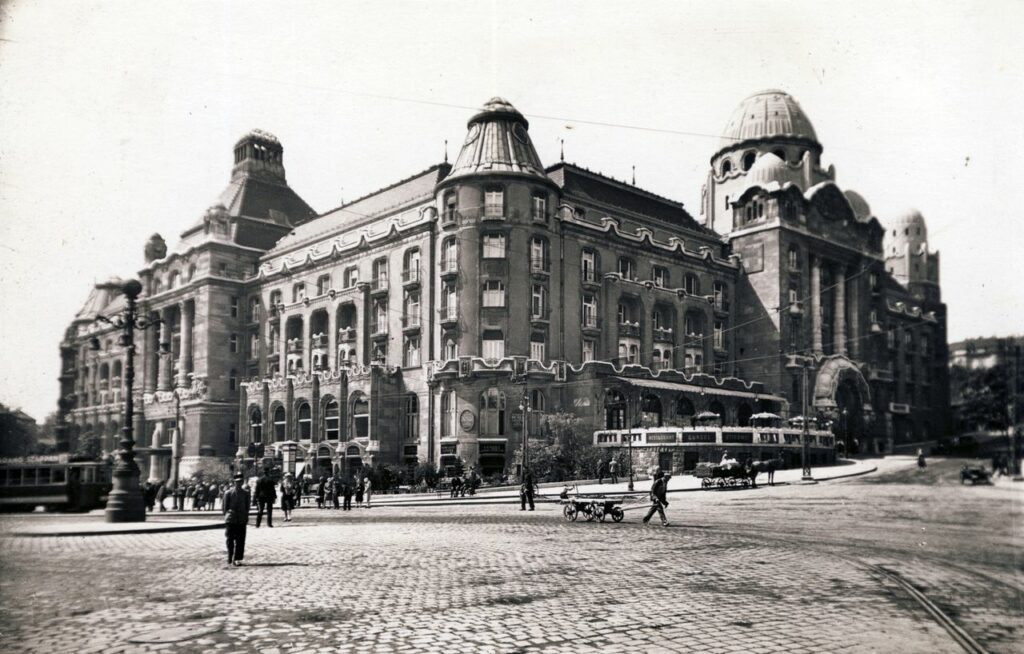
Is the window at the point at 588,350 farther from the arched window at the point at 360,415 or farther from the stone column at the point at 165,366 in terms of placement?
the stone column at the point at 165,366

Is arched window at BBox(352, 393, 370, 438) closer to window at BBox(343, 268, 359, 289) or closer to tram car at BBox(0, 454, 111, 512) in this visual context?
window at BBox(343, 268, 359, 289)

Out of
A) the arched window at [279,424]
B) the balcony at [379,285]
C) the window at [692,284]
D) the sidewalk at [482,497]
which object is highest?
the window at [692,284]

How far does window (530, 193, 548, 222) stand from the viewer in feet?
182

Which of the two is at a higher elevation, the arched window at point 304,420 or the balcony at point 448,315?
the balcony at point 448,315

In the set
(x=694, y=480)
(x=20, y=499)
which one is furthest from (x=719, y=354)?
(x=20, y=499)

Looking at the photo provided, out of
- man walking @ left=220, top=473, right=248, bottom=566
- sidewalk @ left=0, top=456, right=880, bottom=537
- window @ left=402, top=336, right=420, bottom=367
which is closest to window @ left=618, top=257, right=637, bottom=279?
window @ left=402, top=336, right=420, bottom=367

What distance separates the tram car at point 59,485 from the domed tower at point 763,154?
53990mm

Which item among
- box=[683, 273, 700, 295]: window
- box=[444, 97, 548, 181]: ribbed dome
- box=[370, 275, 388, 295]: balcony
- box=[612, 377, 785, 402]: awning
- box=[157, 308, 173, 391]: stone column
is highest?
box=[444, 97, 548, 181]: ribbed dome

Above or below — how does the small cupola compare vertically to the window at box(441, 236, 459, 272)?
above

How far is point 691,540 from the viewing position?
18859 millimetres

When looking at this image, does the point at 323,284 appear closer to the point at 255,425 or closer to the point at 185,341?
the point at 255,425

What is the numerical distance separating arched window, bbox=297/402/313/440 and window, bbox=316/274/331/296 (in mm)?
10047

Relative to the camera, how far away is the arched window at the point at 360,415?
58406mm

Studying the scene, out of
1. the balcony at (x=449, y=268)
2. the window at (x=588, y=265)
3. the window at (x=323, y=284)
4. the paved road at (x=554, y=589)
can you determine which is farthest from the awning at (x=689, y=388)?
the paved road at (x=554, y=589)
